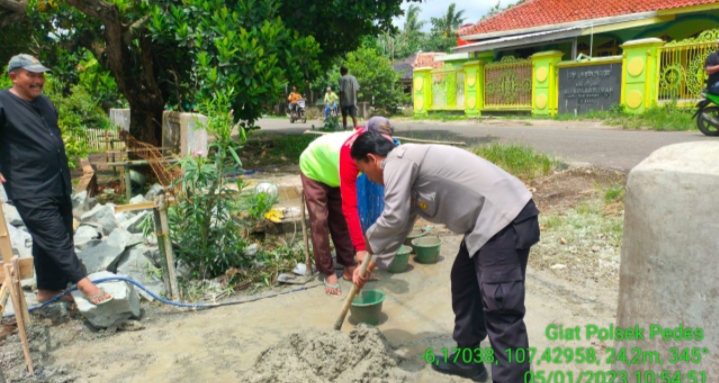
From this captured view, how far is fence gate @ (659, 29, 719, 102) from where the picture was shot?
13.8m

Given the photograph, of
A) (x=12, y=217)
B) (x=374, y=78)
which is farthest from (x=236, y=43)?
(x=374, y=78)

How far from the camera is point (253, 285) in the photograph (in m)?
4.39

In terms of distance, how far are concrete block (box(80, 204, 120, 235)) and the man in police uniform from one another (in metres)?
3.29

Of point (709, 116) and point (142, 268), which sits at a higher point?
point (709, 116)

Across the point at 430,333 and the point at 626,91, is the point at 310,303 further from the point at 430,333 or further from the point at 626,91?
the point at 626,91

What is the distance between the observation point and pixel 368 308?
11.5 ft

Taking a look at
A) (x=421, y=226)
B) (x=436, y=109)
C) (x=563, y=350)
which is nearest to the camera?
(x=563, y=350)

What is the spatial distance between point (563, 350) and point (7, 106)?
373 cm

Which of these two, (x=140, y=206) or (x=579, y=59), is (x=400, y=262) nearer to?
(x=140, y=206)

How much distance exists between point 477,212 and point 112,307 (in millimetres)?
2497

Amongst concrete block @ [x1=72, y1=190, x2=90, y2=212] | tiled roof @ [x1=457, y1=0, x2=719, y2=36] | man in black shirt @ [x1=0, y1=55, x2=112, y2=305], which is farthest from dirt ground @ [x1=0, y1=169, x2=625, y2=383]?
tiled roof @ [x1=457, y1=0, x2=719, y2=36]

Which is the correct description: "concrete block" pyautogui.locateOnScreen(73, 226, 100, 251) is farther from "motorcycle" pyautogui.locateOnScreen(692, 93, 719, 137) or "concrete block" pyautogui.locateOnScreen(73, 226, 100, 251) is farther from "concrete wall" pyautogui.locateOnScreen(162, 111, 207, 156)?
"motorcycle" pyautogui.locateOnScreen(692, 93, 719, 137)

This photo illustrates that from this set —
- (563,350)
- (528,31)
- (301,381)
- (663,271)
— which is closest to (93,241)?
(301,381)

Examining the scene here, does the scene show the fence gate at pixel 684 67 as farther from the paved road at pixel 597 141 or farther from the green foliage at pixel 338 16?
the green foliage at pixel 338 16
